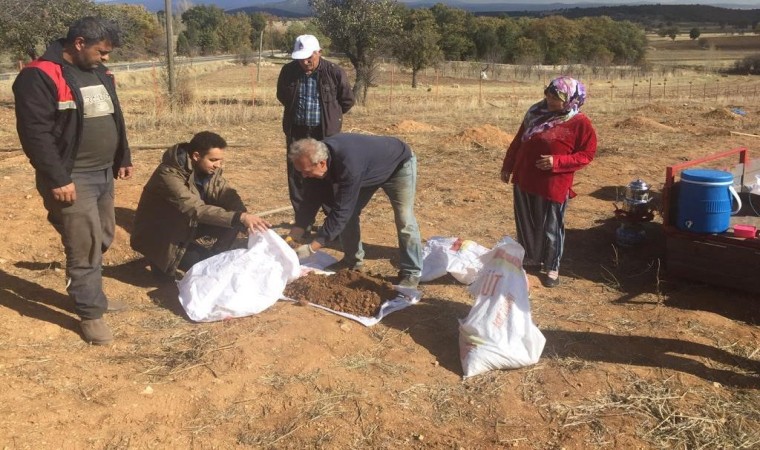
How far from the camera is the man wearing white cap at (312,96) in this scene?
203 inches

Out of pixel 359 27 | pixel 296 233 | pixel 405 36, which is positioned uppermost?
pixel 405 36

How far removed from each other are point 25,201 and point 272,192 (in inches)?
97.3

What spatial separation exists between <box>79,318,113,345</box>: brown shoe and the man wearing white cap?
2.02 metres

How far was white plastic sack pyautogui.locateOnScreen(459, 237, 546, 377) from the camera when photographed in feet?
10.8

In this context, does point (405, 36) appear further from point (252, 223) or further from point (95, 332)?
point (95, 332)

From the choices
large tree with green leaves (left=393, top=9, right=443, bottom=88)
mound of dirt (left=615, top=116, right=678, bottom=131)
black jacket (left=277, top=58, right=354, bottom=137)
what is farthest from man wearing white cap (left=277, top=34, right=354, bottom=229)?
large tree with green leaves (left=393, top=9, right=443, bottom=88)

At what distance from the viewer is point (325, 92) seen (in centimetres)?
515

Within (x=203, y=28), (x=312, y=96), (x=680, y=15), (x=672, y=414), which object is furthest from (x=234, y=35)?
(x=680, y=15)

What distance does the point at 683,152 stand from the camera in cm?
1005

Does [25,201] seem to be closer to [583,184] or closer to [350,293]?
[350,293]

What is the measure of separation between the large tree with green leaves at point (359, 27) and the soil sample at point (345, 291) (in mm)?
16659

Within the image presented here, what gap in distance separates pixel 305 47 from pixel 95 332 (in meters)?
2.72

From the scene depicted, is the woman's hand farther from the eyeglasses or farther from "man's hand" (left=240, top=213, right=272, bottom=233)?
"man's hand" (left=240, top=213, right=272, bottom=233)

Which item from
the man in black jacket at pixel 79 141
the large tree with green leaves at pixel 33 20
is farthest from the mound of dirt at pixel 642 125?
the large tree with green leaves at pixel 33 20
